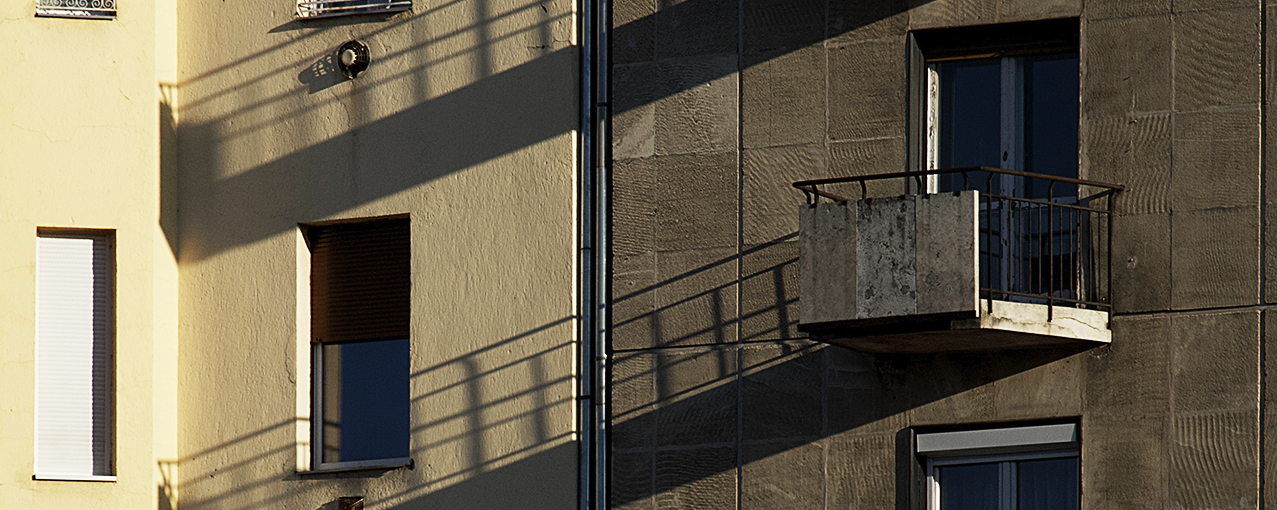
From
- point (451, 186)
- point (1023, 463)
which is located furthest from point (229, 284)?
point (1023, 463)

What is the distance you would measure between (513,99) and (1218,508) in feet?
22.5

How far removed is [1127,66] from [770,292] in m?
3.38

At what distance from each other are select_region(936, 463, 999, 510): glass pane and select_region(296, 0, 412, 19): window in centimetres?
630

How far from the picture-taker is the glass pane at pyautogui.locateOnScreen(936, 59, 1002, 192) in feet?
59.1

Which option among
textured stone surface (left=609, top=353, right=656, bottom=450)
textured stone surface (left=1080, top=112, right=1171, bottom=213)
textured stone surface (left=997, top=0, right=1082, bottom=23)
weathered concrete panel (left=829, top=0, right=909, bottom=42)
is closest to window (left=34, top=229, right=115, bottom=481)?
textured stone surface (left=609, top=353, right=656, bottom=450)

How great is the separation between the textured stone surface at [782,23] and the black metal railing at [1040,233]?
4.20 ft

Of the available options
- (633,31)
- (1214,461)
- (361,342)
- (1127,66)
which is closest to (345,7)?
(633,31)

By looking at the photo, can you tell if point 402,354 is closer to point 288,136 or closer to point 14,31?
point 288,136

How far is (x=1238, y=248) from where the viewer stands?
16594 mm

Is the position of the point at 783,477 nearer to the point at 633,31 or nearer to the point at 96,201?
the point at 633,31

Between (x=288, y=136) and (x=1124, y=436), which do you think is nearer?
(x=1124, y=436)

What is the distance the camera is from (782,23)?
18188 mm

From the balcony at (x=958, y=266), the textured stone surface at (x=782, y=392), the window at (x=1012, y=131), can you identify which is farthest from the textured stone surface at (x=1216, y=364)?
the textured stone surface at (x=782, y=392)

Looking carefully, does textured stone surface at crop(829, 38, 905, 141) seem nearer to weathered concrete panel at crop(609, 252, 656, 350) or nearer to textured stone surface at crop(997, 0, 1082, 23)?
textured stone surface at crop(997, 0, 1082, 23)
